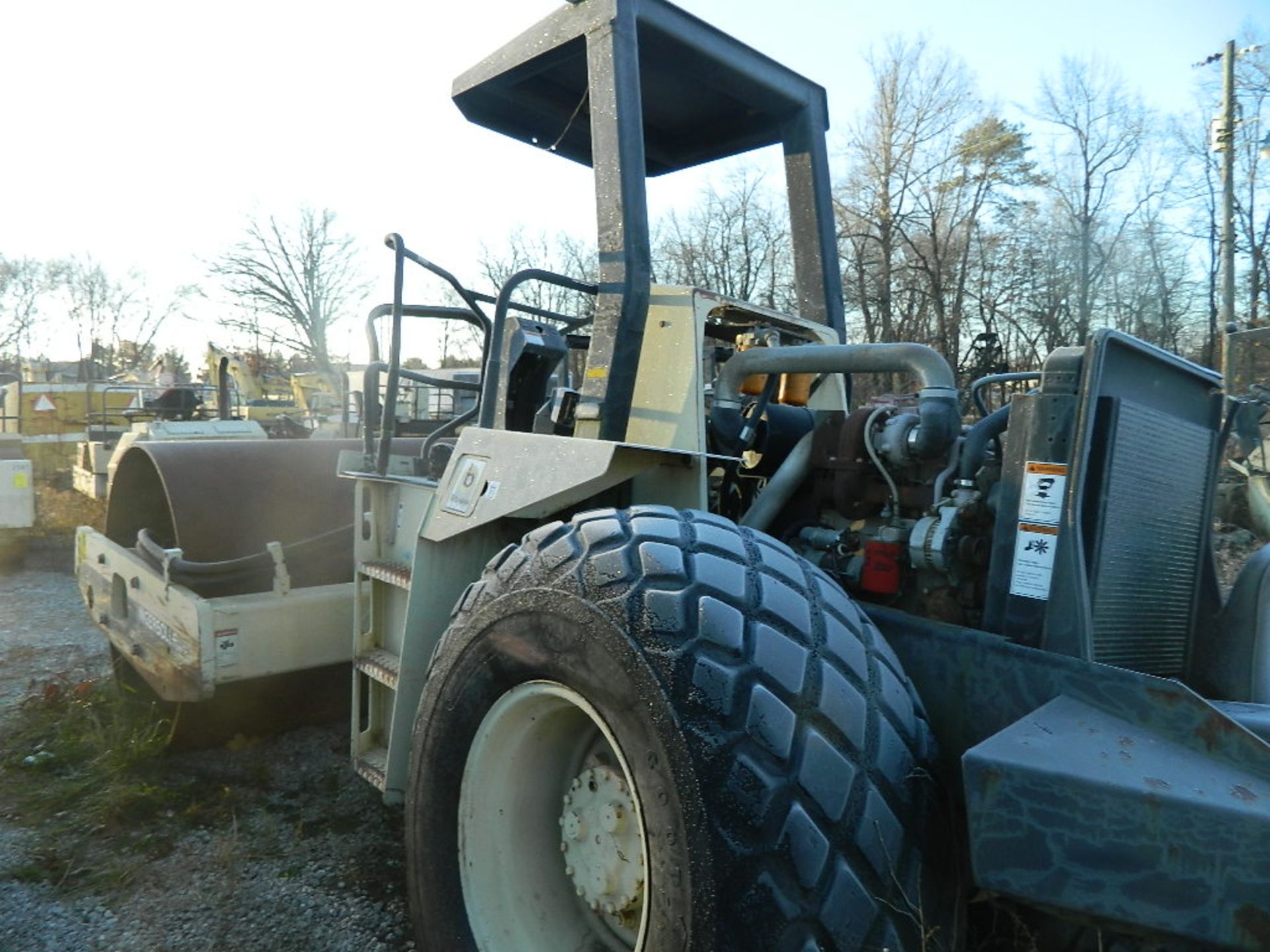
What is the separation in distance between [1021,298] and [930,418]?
2623 cm

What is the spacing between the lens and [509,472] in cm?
244

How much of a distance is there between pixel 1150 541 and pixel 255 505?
11.4 ft

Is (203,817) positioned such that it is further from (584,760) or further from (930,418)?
(930,418)

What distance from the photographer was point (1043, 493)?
73.9 inches

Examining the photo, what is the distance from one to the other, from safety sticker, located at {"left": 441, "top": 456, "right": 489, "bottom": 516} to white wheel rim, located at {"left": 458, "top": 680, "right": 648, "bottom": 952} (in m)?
0.63

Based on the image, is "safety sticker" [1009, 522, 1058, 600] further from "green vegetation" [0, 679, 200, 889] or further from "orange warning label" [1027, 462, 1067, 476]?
"green vegetation" [0, 679, 200, 889]

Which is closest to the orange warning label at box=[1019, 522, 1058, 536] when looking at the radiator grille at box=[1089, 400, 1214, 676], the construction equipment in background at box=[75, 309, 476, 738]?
the radiator grille at box=[1089, 400, 1214, 676]

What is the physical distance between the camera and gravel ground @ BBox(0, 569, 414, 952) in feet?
8.87

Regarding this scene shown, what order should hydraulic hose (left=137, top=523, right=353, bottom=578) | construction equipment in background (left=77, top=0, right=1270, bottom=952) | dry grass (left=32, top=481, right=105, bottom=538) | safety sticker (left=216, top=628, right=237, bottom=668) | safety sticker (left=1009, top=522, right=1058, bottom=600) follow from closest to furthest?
construction equipment in background (left=77, top=0, right=1270, bottom=952) < safety sticker (left=1009, top=522, right=1058, bottom=600) < safety sticker (left=216, top=628, right=237, bottom=668) < hydraulic hose (left=137, top=523, right=353, bottom=578) < dry grass (left=32, top=481, right=105, bottom=538)

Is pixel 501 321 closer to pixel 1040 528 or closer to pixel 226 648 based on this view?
pixel 1040 528

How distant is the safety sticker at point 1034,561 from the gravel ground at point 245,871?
78.3 inches

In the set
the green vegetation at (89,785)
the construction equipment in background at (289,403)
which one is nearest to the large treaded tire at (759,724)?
the green vegetation at (89,785)

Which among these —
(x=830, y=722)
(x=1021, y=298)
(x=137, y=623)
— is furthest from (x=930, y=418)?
(x=1021, y=298)

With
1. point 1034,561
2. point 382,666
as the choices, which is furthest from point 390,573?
point 1034,561
